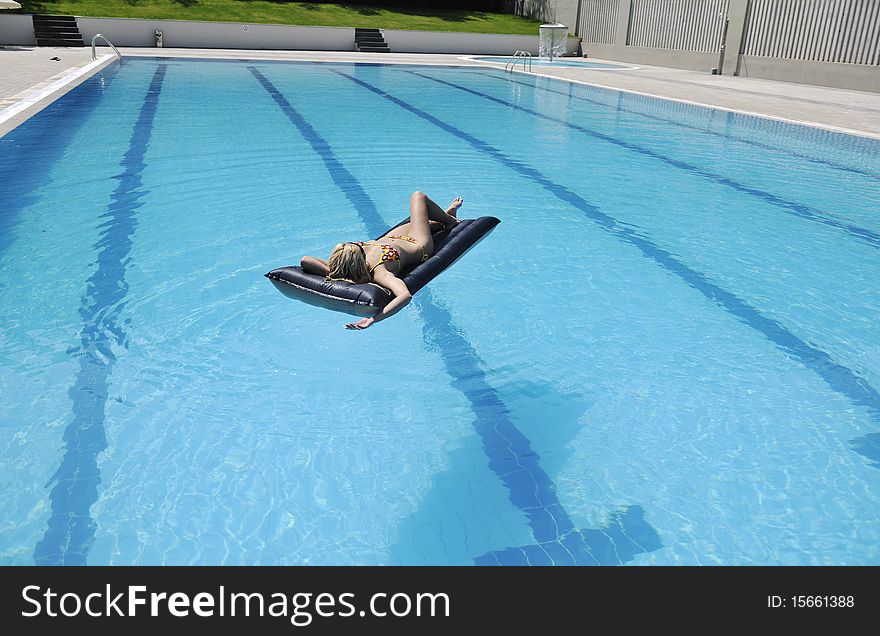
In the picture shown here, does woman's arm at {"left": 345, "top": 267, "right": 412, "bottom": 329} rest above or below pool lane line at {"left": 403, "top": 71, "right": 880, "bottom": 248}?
above

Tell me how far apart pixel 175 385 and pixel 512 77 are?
611 inches

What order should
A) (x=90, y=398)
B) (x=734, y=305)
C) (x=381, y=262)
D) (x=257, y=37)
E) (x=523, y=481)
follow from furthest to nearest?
1. (x=257, y=37)
2. (x=734, y=305)
3. (x=381, y=262)
4. (x=90, y=398)
5. (x=523, y=481)

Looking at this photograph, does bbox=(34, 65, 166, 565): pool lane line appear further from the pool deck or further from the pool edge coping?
the pool deck

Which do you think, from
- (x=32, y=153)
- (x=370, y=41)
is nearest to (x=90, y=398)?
(x=32, y=153)

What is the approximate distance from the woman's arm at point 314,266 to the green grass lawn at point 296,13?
21.5 metres

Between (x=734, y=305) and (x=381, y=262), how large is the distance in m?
2.32

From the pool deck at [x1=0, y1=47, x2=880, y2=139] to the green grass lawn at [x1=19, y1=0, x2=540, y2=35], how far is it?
8.46 feet

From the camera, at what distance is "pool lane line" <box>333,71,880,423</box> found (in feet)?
12.0

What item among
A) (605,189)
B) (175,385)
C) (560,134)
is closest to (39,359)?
(175,385)

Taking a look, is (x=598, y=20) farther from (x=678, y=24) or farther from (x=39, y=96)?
(x=39, y=96)

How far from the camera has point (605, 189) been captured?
24.4 ft

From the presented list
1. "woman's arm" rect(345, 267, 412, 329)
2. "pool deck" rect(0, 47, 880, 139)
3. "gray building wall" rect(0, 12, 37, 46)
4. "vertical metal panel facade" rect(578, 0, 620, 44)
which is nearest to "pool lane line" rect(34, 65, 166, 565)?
"woman's arm" rect(345, 267, 412, 329)

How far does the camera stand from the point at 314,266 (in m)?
3.85
